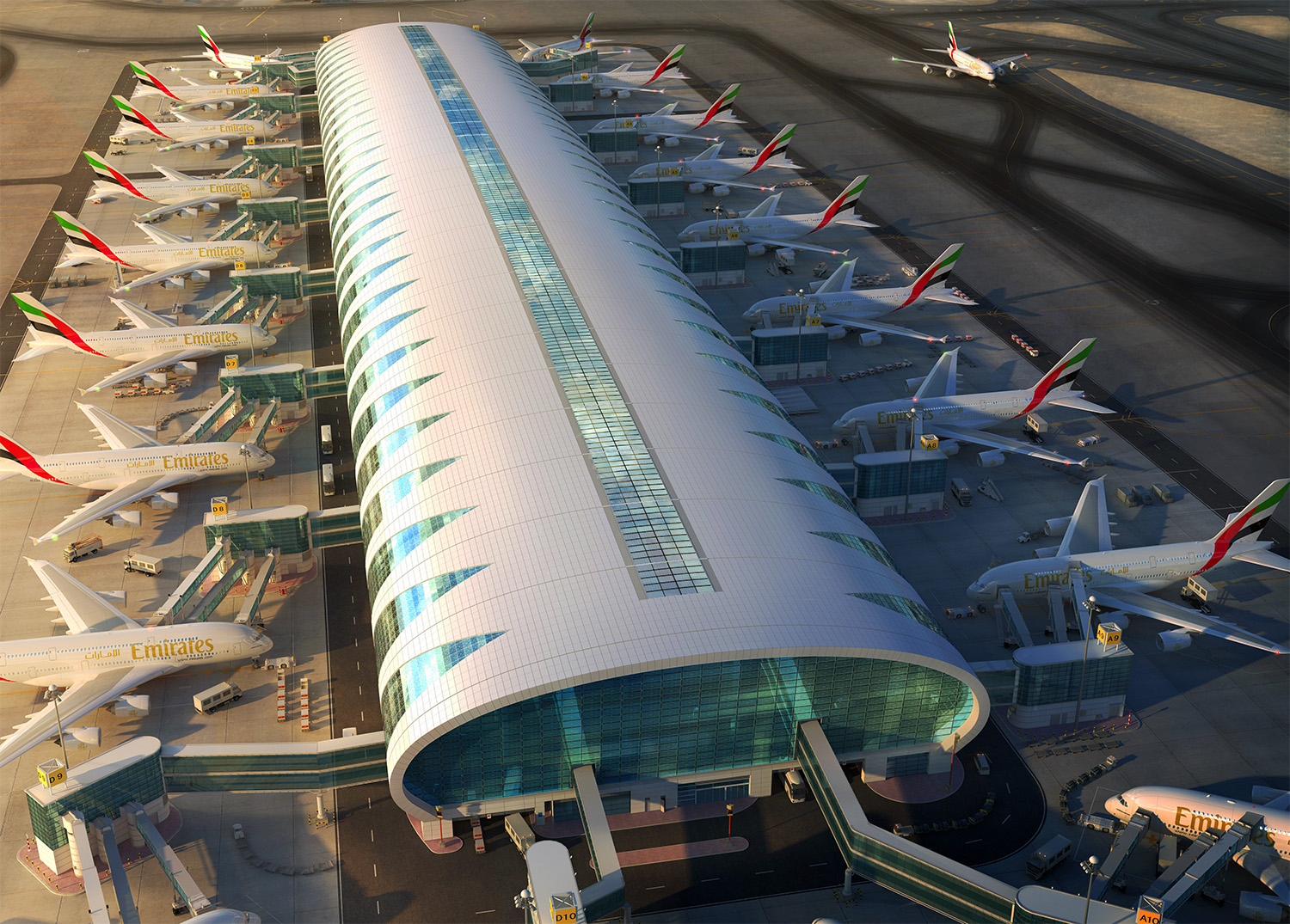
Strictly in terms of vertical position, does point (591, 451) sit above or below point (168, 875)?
above

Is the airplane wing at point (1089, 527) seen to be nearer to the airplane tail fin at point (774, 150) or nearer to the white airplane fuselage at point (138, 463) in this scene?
the white airplane fuselage at point (138, 463)

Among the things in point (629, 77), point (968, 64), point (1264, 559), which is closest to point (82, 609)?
point (1264, 559)

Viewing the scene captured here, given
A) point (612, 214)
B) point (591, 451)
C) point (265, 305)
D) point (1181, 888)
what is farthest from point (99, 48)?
point (1181, 888)

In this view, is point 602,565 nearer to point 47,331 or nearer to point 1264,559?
point 1264,559

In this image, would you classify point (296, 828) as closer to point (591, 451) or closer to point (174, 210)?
point (591, 451)

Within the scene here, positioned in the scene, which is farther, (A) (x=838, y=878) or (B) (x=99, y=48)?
(B) (x=99, y=48)

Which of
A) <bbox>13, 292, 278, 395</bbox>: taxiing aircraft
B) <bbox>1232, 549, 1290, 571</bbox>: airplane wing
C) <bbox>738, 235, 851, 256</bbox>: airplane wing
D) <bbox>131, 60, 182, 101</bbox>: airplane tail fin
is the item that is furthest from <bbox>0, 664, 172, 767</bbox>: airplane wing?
<bbox>131, 60, 182, 101</bbox>: airplane tail fin

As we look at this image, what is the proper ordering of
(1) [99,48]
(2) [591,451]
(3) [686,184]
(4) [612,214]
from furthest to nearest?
1. (1) [99,48]
2. (3) [686,184]
3. (4) [612,214]
4. (2) [591,451]

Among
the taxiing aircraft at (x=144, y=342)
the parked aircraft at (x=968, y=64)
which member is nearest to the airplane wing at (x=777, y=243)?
the taxiing aircraft at (x=144, y=342)
